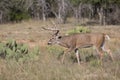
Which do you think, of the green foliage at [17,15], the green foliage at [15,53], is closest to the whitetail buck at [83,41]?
the green foliage at [15,53]

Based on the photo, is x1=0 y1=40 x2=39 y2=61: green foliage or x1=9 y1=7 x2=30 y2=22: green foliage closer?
x1=0 y1=40 x2=39 y2=61: green foliage

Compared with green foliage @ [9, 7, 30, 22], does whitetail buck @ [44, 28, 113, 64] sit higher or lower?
higher

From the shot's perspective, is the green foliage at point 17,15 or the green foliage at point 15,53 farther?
the green foliage at point 17,15

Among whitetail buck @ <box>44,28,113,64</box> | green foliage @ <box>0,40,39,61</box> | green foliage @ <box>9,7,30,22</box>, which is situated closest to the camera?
green foliage @ <box>0,40,39,61</box>

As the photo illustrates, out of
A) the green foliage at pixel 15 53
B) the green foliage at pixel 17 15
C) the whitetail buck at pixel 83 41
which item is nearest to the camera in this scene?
the green foliage at pixel 15 53

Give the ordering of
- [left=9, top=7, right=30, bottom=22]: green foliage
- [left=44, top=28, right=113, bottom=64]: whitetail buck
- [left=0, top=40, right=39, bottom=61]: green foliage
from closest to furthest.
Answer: [left=0, top=40, right=39, bottom=61]: green foliage → [left=44, top=28, right=113, bottom=64]: whitetail buck → [left=9, top=7, right=30, bottom=22]: green foliage

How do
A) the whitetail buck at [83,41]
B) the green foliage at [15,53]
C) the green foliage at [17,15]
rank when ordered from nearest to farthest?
the green foliage at [15,53]
the whitetail buck at [83,41]
the green foliage at [17,15]

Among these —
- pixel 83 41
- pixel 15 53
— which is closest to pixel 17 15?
pixel 83 41

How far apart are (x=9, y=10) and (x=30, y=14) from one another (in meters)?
5.60

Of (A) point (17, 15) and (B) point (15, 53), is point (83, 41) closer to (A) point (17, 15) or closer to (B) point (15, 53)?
(B) point (15, 53)

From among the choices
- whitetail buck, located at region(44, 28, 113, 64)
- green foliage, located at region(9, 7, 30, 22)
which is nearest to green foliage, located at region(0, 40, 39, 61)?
whitetail buck, located at region(44, 28, 113, 64)

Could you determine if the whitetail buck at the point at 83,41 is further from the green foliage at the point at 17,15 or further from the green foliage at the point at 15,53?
the green foliage at the point at 17,15

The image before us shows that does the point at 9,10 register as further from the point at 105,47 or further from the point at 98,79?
the point at 98,79

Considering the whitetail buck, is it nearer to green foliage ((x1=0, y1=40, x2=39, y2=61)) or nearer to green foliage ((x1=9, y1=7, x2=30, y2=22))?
green foliage ((x1=0, y1=40, x2=39, y2=61))
